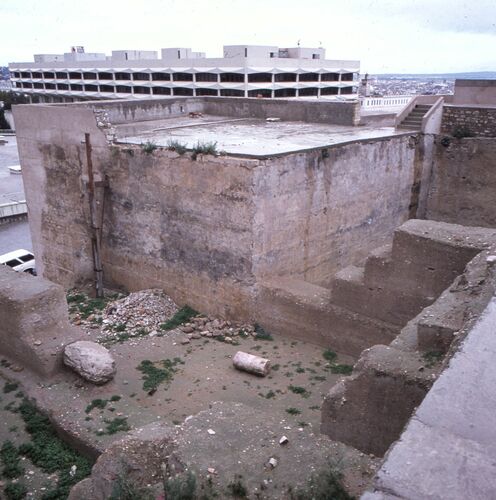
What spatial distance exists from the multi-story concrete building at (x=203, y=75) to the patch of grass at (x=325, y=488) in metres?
39.8

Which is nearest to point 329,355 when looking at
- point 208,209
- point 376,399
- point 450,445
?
point 376,399

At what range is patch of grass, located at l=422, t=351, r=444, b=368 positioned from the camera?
5.46 m

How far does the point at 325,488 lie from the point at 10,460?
446 cm

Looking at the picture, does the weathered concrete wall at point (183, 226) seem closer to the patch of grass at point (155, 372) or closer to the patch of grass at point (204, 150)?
the patch of grass at point (204, 150)

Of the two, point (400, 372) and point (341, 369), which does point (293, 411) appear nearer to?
point (341, 369)

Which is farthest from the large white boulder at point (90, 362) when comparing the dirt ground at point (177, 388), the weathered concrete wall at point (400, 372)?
the weathered concrete wall at point (400, 372)

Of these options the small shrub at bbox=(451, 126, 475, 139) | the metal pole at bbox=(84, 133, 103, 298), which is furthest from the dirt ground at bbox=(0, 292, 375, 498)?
the small shrub at bbox=(451, 126, 475, 139)

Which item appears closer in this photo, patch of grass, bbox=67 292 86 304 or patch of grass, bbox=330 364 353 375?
patch of grass, bbox=330 364 353 375

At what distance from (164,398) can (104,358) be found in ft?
3.72

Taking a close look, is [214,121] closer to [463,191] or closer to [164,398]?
[463,191]

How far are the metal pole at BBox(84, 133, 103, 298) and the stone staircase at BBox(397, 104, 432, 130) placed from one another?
27.1 ft

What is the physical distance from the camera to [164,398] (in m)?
7.88

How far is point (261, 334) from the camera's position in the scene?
9.73m

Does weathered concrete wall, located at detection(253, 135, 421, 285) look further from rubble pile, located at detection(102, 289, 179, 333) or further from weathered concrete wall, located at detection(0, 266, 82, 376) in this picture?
Answer: weathered concrete wall, located at detection(0, 266, 82, 376)
